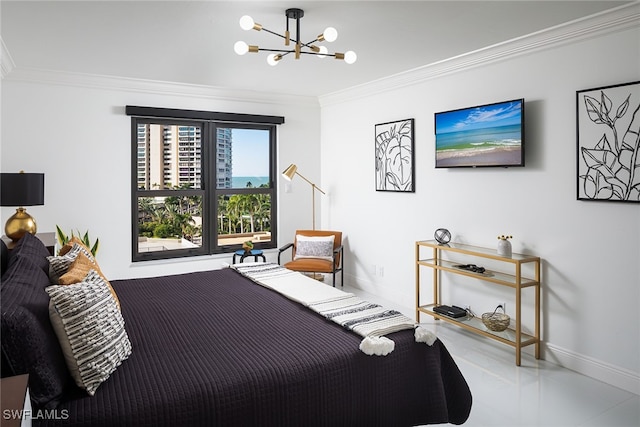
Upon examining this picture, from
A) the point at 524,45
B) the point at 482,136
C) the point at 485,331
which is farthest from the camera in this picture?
the point at 482,136

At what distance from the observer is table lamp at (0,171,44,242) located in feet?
10.7

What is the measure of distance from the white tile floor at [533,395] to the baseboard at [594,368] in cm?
4

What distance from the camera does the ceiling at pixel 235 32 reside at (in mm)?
2844

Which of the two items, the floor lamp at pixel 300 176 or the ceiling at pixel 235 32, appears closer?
the ceiling at pixel 235 32

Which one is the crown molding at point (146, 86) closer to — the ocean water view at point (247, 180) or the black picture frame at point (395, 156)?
the ocean water view at point (247, 180)

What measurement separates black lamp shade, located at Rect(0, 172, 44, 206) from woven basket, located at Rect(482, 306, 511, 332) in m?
3.58

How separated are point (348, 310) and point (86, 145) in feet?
11.7

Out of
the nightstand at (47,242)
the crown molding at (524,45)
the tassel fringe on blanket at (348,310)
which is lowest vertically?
the tassel fringe on blanket at (348,310)

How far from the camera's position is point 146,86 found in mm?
4977

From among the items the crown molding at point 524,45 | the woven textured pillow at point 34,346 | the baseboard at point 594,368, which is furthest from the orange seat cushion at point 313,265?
the woven textured pillow at point 34,346

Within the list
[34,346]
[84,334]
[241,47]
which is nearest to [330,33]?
[241,47]

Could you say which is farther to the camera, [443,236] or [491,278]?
[443,236]

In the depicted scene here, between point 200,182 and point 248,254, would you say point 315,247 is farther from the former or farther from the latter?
point 200,182

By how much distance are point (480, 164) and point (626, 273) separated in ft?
4.47
